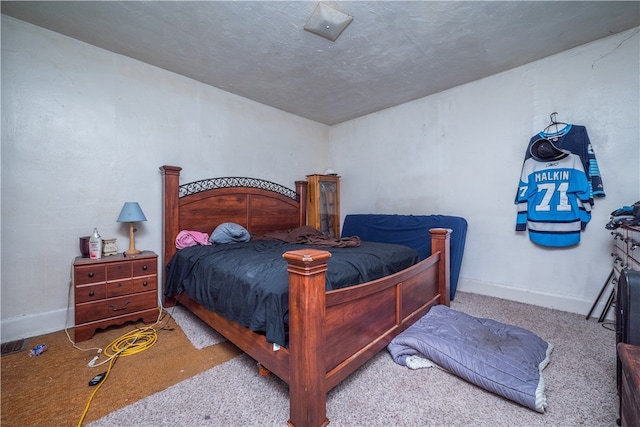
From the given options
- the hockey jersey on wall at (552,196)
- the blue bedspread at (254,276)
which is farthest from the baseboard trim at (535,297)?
the blue bedspread at (254,276)

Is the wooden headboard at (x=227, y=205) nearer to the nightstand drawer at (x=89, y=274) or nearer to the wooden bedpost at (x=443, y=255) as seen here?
the nightstand drawer at (x=89, y=274)

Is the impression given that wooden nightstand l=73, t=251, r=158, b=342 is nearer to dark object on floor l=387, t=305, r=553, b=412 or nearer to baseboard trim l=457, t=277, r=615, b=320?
dark object on floor l=387, t=305, r=553, b=412

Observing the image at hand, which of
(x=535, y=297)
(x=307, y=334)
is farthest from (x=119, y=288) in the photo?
(x=535, y=297)

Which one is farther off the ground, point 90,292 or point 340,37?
point 340,37

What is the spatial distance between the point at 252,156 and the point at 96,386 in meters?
2.74

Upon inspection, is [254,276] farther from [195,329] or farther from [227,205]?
[227,205]

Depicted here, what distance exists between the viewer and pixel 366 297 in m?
1.54

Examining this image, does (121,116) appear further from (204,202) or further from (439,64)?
(439,64)

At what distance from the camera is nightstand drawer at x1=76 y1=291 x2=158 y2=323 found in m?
2.02

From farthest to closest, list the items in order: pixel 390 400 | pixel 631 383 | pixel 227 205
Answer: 1. pixel 227 205
2. pixel 390 400
3. pixel 631 383

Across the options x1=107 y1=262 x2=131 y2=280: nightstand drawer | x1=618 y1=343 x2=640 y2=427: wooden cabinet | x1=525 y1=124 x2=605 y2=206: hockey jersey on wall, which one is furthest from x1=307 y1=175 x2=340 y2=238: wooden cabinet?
x1=618 y1=343 x2=640 y2=427: wooden cabinet

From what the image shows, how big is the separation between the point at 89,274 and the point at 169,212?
2.80ft

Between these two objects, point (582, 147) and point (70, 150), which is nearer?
point (70, 150)

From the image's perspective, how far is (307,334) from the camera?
3.70ft
